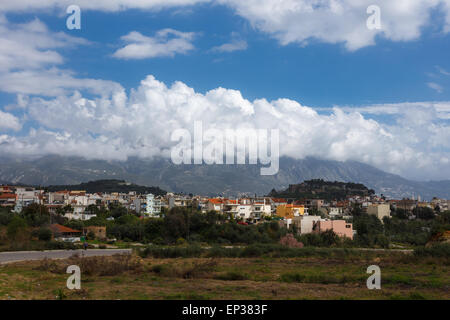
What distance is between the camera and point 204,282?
18797mm

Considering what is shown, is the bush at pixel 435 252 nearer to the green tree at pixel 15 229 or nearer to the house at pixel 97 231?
the green tree at pixel 15 229

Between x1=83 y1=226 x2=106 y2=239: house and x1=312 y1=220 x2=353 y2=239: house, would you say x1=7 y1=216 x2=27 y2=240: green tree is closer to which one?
x1=83 y1=226 x2=106 y2=239: house

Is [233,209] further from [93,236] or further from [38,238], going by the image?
[38,238]

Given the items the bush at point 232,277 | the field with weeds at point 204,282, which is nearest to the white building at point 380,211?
the field with weeds at point 204,282

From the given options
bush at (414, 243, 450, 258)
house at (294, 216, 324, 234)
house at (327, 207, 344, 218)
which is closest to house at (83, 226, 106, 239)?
house at (294, 216, 324, 234)

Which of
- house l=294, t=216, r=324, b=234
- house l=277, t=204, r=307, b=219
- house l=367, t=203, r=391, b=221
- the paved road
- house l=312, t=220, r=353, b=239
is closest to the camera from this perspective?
the paved road

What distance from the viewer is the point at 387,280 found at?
19.7m

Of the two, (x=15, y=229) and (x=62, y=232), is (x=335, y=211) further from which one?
(x=15, y=229)

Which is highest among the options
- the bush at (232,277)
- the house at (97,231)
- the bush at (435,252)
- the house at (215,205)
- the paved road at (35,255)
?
the house at (215,205)

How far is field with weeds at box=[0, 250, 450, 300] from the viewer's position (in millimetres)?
15062

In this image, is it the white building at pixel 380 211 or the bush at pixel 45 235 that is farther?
the white building at pixel 380 211

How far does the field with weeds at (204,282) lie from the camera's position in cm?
1506

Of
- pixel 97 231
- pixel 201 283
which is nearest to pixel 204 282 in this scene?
pixel 201 283
